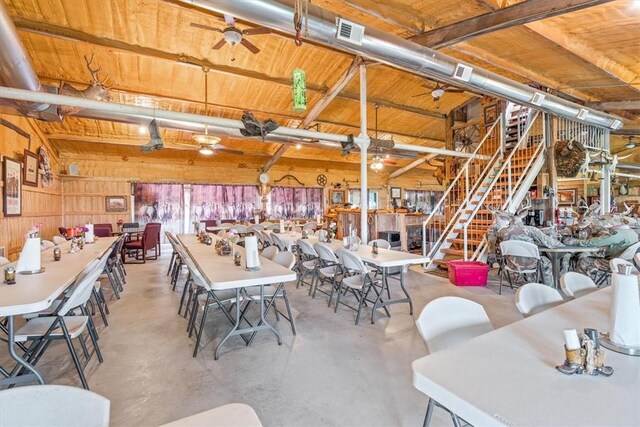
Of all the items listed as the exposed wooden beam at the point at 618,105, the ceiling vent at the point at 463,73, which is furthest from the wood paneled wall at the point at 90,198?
the exposed wooden beam at the point at 618,105

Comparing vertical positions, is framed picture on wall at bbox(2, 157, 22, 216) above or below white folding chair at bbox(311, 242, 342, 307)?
above

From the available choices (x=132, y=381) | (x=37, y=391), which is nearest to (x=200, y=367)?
(x=132, y=381)

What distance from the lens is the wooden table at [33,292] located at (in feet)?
6.26

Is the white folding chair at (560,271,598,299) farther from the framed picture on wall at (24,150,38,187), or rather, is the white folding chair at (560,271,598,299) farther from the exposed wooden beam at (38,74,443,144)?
the framed picture on wall at (24,150,38,187)

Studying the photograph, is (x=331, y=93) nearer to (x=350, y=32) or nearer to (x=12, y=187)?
(x=350, y=32)

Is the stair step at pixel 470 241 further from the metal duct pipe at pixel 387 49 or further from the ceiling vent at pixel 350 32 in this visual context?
the ceiling vent at pixel 350 32

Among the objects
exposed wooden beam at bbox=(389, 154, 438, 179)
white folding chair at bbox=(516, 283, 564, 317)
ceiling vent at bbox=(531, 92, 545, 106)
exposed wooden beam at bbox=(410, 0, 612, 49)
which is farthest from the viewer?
exposed wooden beam at bbox=(389, 154, 438, 179)

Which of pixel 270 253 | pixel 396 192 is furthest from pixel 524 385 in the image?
pixel 396 192

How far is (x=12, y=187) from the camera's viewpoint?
5.15m

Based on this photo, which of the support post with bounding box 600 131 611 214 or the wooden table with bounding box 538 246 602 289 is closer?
the wooden table with bounding box 538 246 602 289

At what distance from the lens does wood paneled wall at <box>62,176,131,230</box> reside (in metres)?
8.86

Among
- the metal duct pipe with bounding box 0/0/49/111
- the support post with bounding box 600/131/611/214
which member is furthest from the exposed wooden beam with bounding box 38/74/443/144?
the support post with bounding box 600/131/611/214

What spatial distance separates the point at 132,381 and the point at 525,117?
9.91 meters

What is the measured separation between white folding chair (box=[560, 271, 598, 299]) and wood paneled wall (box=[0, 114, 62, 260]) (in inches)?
280
